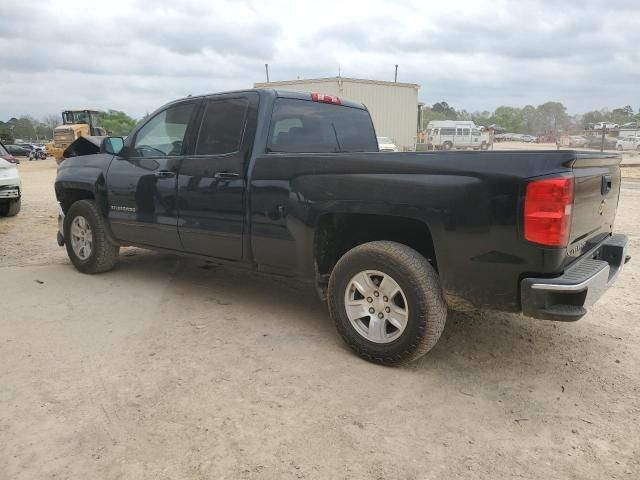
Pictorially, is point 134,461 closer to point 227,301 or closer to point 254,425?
point 254,425

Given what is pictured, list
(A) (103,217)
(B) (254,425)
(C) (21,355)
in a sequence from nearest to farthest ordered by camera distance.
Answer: (B) (254,425), (C) (21,355), (A) (103,217)

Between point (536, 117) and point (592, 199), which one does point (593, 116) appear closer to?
point (536, 117)

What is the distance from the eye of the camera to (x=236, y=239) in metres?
4.22

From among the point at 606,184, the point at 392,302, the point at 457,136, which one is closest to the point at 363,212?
the point at 392,302

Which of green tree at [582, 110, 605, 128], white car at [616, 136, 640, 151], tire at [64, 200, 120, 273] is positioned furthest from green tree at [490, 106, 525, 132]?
tire at [64, 200, 120, 273]

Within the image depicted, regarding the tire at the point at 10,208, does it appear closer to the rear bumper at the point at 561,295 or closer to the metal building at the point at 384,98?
the rear bumper at the point at 561,295

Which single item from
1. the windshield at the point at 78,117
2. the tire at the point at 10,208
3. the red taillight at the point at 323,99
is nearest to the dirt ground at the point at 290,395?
the red taillight at the point at 323,99

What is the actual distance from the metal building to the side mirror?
61.8 ft

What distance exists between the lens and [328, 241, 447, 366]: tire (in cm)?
319

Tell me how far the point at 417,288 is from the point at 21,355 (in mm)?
2722

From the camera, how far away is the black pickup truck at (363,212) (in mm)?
2873

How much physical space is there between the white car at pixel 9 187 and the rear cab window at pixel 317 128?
7.58m

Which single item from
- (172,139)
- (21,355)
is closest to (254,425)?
(21,355)

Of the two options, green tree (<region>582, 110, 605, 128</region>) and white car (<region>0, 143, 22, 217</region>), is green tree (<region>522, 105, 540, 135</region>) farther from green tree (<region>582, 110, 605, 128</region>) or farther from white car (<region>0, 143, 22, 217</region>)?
white car (<region>0, 143, 22, 217</region>)
